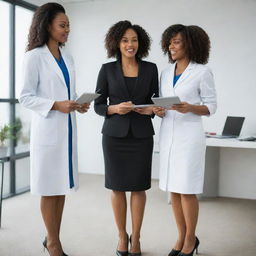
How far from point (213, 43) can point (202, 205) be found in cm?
209

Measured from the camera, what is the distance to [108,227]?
3531mm

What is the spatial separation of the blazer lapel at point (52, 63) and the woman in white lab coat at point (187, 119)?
2.20 feet

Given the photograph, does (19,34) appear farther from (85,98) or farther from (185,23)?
(85,98)

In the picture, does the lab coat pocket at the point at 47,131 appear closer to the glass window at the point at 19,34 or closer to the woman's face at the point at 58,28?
the woman's face at the point at 58,28

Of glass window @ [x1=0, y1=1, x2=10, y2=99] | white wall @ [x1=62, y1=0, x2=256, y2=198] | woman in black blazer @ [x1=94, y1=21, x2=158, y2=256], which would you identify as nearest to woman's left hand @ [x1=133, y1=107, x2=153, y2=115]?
woman in black blazer @ [x1=94, y1=21, x2=158, y2=256]

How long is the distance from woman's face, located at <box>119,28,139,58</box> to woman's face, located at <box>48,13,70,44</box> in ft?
1.32

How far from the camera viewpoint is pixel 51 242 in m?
2.66

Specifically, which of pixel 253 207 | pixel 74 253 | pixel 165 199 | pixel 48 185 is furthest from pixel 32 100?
pixel 253 207

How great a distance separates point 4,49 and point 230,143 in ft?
9.59

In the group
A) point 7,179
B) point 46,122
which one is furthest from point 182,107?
point 7,179

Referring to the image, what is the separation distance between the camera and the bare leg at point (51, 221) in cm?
261

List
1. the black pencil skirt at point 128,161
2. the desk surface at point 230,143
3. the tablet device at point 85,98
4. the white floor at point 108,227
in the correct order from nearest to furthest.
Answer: the tablet device at point 85,98 < the black pencil skirt at point 128,161 < the white floor at point 108,227 < the desk surface at point 230,143

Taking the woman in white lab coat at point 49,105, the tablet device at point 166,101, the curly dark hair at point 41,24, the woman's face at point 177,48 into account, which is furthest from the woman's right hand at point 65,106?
the woman's face at point 177,48

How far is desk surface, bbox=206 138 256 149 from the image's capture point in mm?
4188
